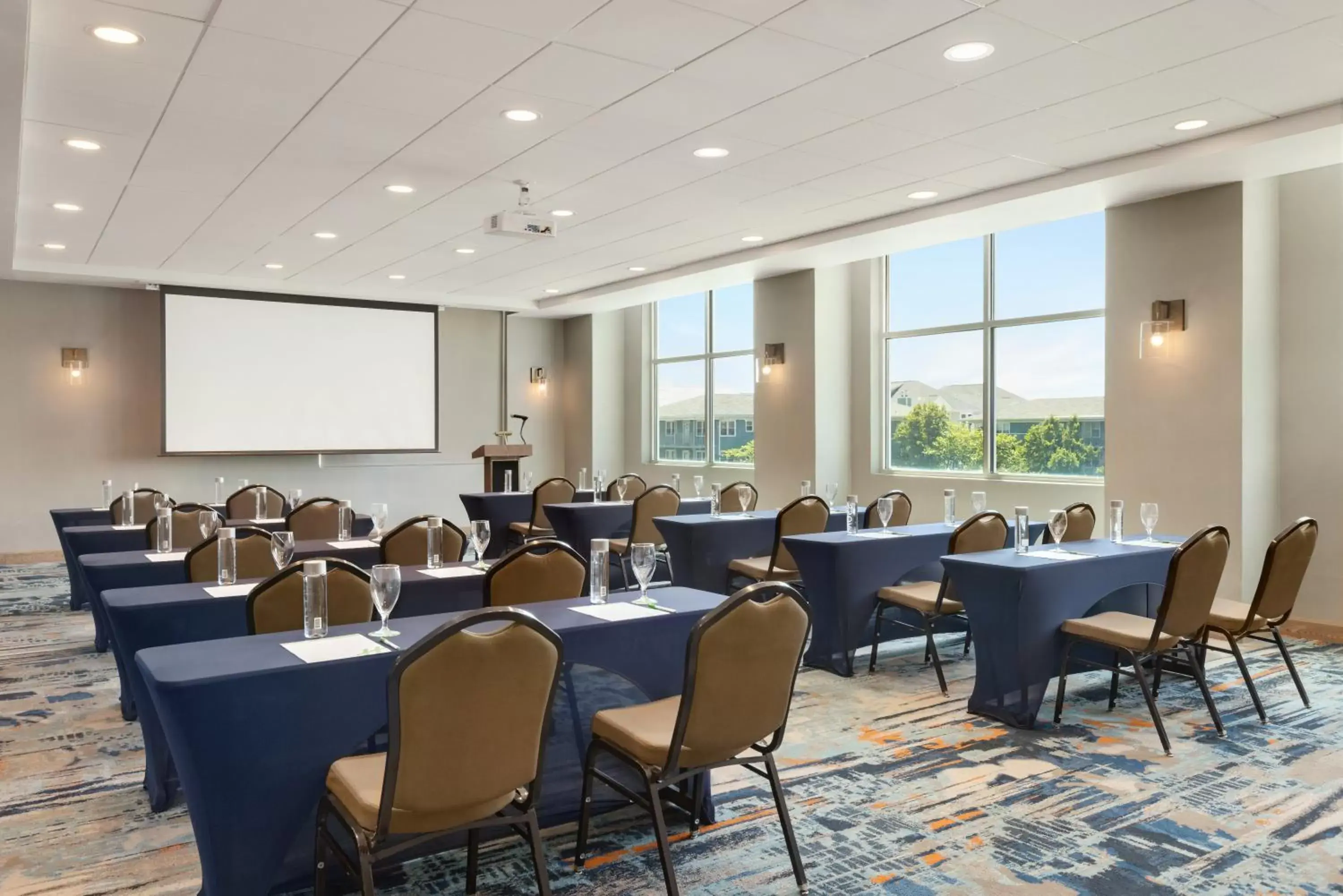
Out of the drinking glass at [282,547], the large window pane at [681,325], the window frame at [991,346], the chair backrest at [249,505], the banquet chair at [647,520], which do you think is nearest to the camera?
the drinking glass at [282,547]

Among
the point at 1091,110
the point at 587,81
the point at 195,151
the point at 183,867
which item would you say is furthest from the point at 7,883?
the point at 1091,110

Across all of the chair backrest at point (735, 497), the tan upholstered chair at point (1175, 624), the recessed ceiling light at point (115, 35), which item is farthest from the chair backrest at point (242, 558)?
the tan upholstered chair at point (1175, 624)

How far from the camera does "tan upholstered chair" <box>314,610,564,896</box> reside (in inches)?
82.3

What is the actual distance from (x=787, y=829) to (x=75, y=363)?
9.95 m

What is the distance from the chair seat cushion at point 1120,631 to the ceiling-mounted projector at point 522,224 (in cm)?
409

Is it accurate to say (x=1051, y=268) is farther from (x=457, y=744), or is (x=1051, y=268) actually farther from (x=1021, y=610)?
(x=457, y=744)

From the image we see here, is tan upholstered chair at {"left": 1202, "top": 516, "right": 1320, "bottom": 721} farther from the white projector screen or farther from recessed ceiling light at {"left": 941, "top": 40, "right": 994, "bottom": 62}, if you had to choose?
the white projector screen

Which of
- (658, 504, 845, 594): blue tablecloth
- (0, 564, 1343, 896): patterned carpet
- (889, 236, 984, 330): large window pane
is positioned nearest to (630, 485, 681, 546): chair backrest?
(658, 504, 845, 594): blue tablecloth

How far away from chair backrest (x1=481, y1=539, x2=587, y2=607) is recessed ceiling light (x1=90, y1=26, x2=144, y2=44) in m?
2.59

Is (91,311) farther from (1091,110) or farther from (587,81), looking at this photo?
(1091,110)

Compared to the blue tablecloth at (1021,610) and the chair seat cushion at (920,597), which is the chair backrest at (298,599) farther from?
the chair seat cushion at (920,597)

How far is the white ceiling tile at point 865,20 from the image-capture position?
143 inches

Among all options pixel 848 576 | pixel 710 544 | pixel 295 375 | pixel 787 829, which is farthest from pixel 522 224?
pixel 295 375

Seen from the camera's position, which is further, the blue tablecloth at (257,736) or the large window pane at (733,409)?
the large window pane at (733,409)
